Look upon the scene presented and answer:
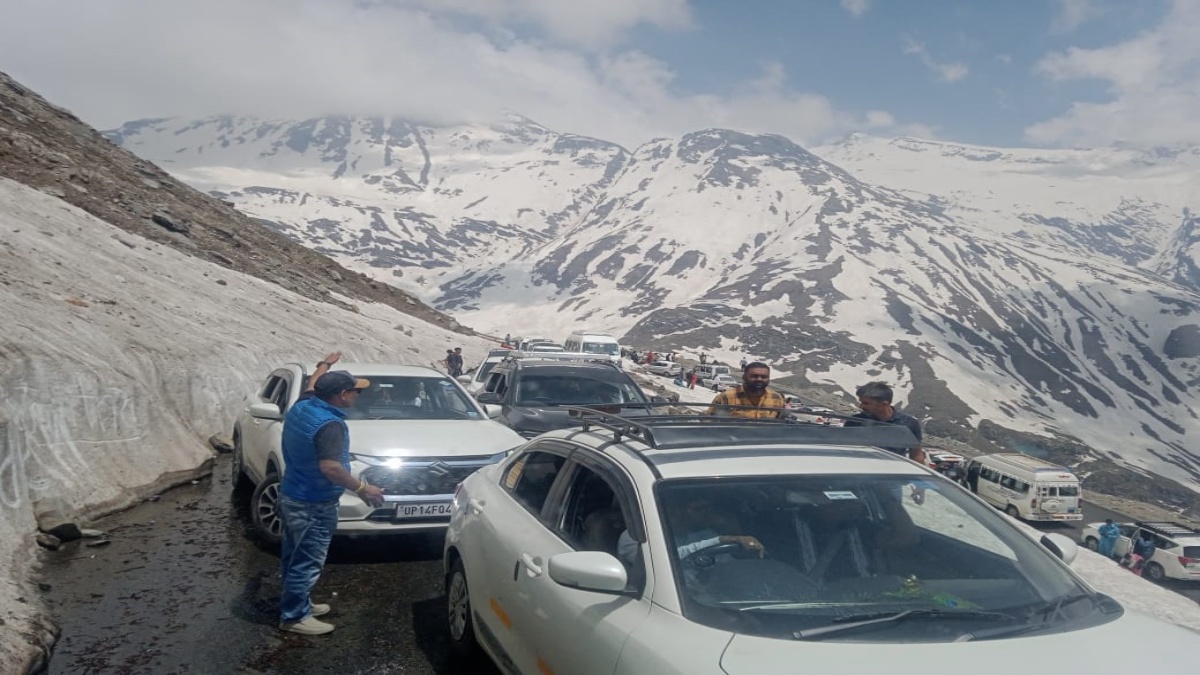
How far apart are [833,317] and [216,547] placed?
116211 mm

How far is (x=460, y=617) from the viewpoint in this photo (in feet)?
16.6

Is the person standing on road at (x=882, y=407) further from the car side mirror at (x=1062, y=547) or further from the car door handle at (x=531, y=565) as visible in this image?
the car door handle at (x=531, y=565)

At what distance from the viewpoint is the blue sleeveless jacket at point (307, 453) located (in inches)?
206

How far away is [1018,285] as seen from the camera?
479ft

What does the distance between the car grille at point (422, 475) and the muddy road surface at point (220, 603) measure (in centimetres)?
73

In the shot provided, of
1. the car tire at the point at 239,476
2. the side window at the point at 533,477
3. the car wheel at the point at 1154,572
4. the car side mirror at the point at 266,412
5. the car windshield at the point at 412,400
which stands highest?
the side window at the point at 533,477

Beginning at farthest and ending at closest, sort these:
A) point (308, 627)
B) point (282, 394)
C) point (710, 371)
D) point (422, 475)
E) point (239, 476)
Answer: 1. point (710, 371)
2. point (239, 476)
3. point (282, 394)
4. point (422, 475)
5. point (308, 627)

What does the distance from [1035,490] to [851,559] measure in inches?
1171

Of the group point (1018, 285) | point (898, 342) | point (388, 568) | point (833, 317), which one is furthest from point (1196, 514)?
point (1018, 285)

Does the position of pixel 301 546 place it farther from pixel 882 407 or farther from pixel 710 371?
pixel 710 371

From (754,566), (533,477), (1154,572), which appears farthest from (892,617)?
(1154,572)

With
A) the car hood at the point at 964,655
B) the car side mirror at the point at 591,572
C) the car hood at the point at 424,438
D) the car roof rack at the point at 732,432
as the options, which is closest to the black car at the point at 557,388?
the car hood at the point at 424,438

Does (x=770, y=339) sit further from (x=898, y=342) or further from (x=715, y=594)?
(x=715, y=594)

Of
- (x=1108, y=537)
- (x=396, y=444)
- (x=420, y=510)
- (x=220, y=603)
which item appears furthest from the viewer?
(x=1108, y=537)
